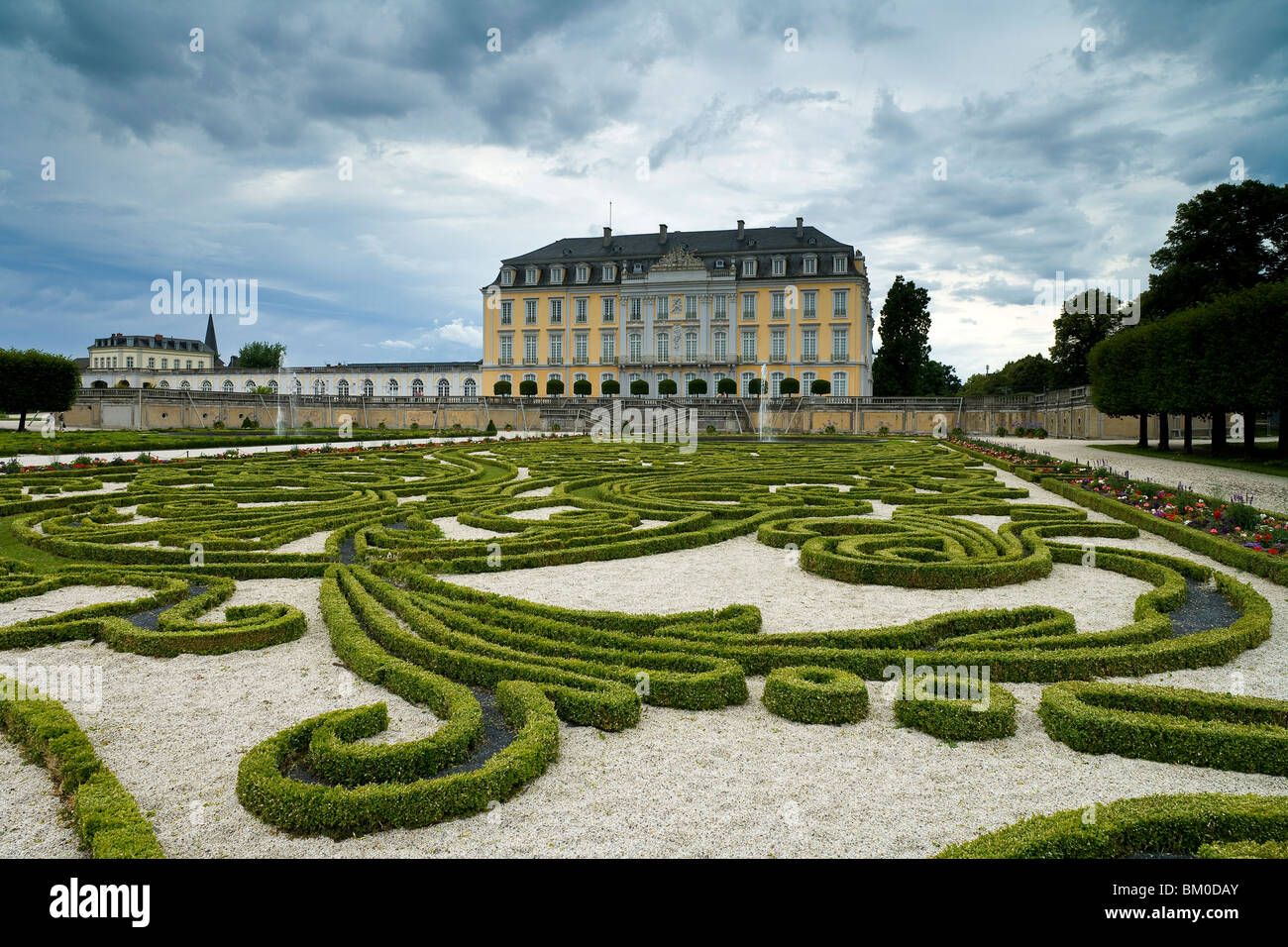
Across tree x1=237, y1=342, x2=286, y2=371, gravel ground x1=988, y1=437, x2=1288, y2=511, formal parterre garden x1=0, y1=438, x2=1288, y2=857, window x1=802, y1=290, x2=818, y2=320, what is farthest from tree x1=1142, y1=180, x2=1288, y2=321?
tree x1=237, y1=342, x2=286, y2=371

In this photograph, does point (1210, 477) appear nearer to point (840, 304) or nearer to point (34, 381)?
point (34, 381)

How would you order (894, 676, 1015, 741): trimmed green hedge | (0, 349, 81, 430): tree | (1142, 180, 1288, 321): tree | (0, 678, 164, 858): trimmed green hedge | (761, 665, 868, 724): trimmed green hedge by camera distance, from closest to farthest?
(0, 678, 164, 858): trimmed green hedge
(894, 676, 1015, 741): trimmed green hedge
(761, 665, 868, 724): trimmed green hedge
(0, 349, 81, 430): tree
(1142, 180, 1288, 321): tree

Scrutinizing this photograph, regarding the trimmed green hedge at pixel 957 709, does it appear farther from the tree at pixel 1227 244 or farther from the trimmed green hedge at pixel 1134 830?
the tree at pixel 1227 244

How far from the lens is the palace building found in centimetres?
5734

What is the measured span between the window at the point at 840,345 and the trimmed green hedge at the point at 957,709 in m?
55.4

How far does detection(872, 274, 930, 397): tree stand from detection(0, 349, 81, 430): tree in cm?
4665

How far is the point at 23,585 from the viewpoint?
550cm

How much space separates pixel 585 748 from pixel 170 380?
83.5 meters

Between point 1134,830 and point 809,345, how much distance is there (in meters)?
57.3

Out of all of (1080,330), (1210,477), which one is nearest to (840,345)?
(1080,330)

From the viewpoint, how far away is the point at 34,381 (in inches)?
1196

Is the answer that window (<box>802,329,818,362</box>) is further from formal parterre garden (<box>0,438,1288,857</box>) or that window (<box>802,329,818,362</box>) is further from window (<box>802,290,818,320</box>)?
formal parterre garden (<box>0,438,1288,857</box>)

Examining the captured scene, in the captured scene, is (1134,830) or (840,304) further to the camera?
(840,304)
